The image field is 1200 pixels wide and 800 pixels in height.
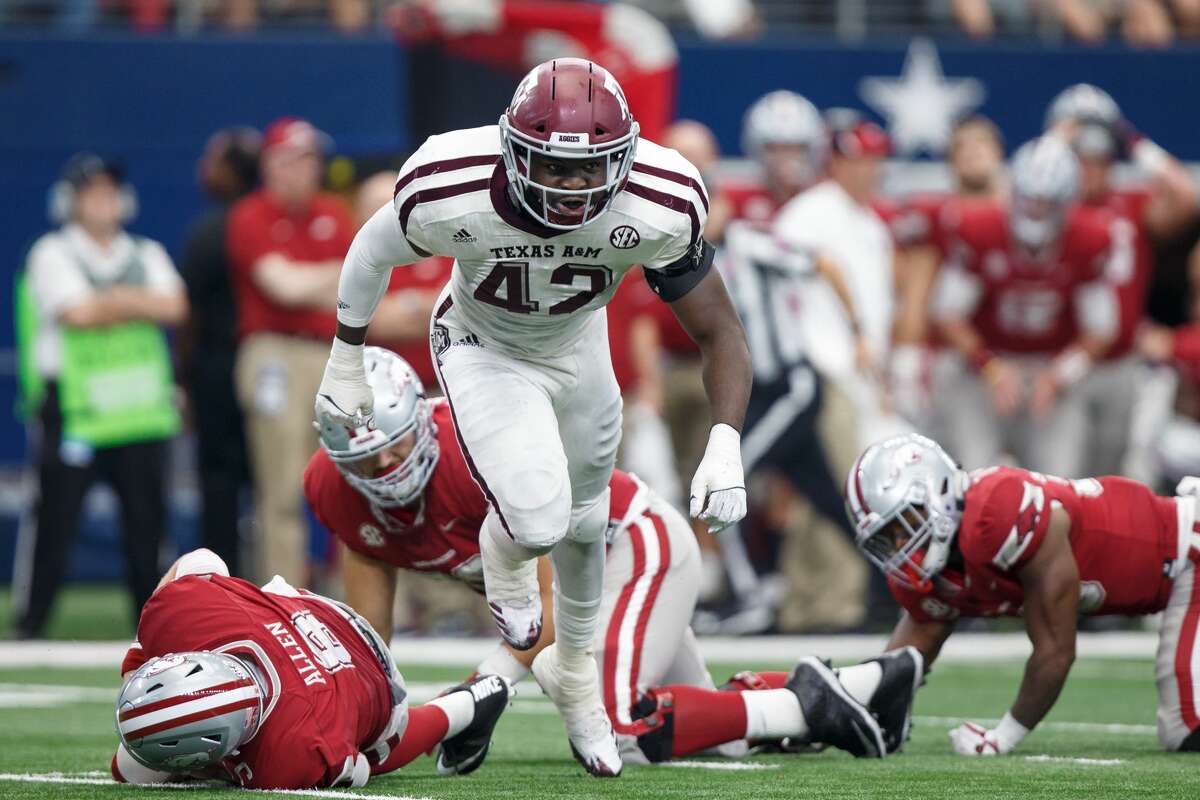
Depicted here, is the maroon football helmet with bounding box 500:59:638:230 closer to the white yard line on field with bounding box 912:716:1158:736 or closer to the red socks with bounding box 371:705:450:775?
the red socks with bounding box 371:705:450:775

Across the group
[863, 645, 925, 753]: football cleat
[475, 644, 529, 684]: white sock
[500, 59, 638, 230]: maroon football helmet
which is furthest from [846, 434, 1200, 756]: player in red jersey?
[500, 59, 638, 230]: maroon football helmet

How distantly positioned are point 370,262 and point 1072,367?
17.2 ft

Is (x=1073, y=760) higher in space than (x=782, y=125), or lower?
lower

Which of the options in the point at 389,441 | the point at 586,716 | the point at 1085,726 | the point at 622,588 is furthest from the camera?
the point at 1085,726

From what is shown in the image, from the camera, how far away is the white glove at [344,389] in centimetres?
495

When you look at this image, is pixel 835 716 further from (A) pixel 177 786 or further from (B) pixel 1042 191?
(B) pixel 1042 191

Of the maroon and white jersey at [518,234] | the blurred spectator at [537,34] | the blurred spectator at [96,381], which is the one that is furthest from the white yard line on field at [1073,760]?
the blurred spectator at [537,34]

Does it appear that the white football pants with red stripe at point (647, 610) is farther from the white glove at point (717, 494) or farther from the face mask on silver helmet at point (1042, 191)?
Answer: the face mask on silver helmet at point (1042, 191)

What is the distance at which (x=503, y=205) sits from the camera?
463 cm

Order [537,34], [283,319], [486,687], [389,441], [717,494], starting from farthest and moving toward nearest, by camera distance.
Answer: [537,34], [283,319], [389,441], [486,687], [717,494]

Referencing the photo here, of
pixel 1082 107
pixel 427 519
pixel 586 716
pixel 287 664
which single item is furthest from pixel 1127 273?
pixel 287 664

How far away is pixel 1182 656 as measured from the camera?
18.3ft

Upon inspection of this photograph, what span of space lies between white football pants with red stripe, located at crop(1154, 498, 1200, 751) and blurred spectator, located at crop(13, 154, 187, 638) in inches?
188

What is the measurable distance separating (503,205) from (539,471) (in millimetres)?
618
